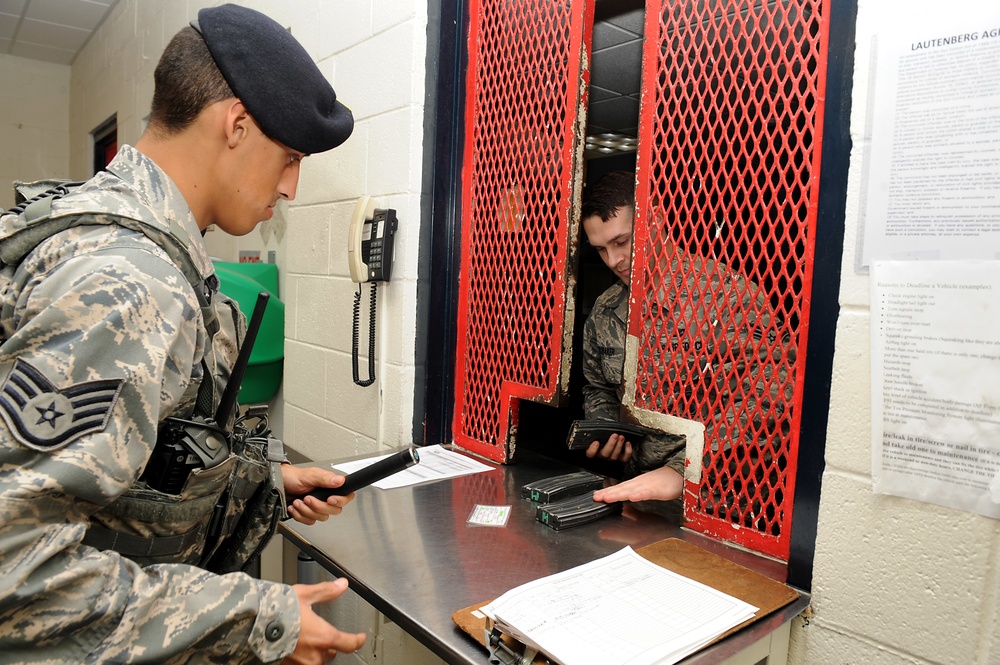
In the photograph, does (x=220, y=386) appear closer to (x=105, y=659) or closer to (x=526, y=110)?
(x=105, y=659)

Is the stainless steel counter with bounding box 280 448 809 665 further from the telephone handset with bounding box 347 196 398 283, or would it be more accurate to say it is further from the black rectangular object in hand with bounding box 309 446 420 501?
the telephone handset with bounding box 347 196 398 283

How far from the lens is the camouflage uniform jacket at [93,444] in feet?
2.14

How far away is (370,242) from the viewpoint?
71.2 inches

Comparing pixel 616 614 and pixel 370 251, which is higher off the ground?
pixel 370 251

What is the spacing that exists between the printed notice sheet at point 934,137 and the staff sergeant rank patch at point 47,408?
1.02 metres

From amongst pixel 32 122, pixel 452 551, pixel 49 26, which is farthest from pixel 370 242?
pixel 32 122

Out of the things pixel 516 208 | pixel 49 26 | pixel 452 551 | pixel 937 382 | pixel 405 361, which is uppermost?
pixel 49 26

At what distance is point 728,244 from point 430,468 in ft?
2.92

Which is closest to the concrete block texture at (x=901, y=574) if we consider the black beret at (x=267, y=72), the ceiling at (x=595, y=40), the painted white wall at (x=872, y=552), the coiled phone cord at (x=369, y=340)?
the painted white wall at (x=872, y=552)

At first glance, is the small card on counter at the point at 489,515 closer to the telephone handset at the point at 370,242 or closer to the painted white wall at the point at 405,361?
the painted white wall at the point at 405,361

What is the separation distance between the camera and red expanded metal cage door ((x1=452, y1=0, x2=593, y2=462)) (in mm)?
1463

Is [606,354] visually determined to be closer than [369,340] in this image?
No

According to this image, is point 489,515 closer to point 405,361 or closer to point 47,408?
point 405,361

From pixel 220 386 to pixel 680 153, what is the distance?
0.93 metres
